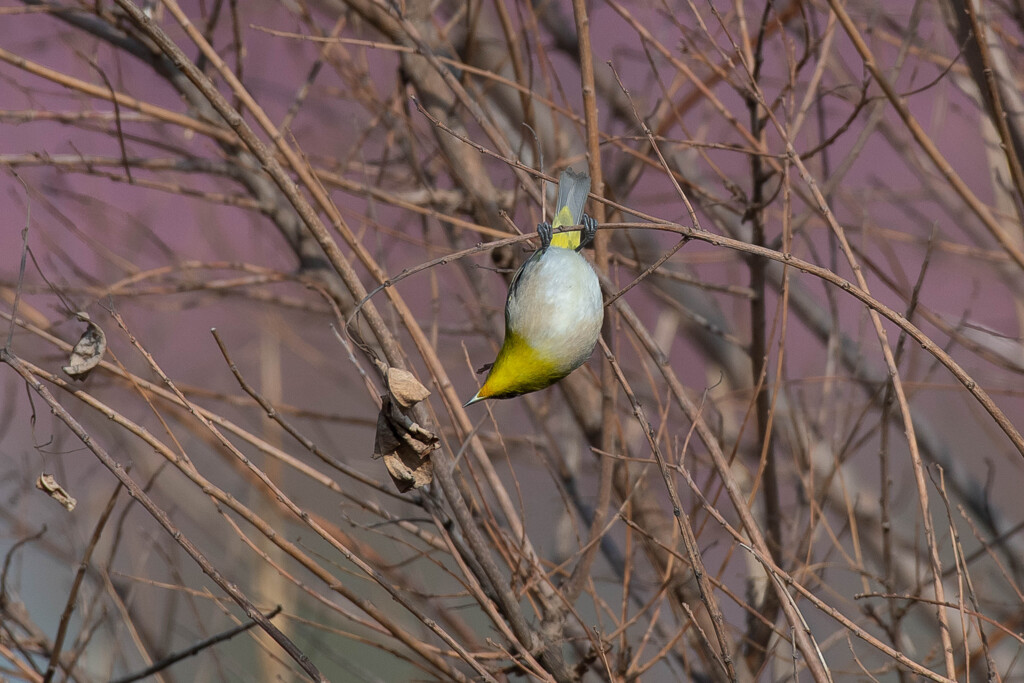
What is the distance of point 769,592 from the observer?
1.00 metres

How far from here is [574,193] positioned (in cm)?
65

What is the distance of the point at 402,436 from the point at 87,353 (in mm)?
278

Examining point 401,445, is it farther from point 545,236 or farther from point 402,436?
point 545,236

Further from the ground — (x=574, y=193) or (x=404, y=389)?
(x=574, y=193)

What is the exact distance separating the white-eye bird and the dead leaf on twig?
0.04 meters

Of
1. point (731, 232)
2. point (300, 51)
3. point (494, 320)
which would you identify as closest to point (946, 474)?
point (731, 232)

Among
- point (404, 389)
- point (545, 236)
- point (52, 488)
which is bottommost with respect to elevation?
point (52, 488)

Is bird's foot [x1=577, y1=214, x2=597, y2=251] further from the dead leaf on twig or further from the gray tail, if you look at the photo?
the dead leaf on twig

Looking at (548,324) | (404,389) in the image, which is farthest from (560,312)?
(404,389)

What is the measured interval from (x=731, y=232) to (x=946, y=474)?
2.11 ft

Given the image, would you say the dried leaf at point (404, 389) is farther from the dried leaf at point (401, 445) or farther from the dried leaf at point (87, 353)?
the dried leaf at point (87, 353)

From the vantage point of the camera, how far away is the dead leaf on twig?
54 centimetres

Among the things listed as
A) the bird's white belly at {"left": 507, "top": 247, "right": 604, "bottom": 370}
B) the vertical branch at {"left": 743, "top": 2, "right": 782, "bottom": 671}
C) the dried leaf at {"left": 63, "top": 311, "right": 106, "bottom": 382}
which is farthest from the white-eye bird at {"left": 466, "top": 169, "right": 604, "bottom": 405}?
the vertical branch at {"left": 743, "top": 2, "right": 782, "bottom": 671}

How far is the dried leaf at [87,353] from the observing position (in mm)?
628
